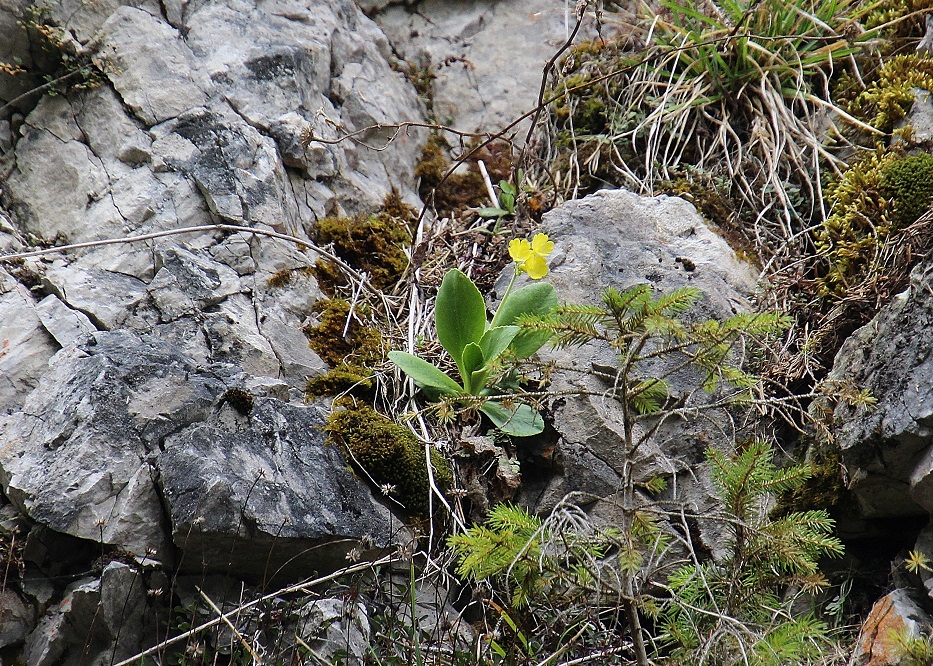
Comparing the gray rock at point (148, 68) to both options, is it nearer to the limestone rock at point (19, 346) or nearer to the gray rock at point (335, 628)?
the limestone rock at point (19, 346)

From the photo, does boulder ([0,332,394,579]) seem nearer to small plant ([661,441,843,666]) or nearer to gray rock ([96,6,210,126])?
small plant ([661,441,843,666])

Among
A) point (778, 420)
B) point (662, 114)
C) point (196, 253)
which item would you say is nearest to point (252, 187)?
point (196, 253)

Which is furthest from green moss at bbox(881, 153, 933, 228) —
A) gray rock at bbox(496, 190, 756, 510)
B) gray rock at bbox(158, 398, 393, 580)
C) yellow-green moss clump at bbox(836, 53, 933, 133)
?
gray rock at bbox(158, 398, 393, 580)

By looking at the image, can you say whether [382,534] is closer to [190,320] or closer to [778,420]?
[190,320]

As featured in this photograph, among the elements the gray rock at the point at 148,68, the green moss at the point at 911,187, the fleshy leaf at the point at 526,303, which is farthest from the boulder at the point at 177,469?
the green moss at the point at 911,187

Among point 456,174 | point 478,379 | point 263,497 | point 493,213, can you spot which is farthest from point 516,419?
point 456,174

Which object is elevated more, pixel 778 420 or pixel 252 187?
pixel 252 187

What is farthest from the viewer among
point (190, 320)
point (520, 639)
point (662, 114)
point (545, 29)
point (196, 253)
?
point (545, 29)
